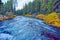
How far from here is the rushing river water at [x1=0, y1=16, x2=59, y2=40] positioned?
3885 millimetres

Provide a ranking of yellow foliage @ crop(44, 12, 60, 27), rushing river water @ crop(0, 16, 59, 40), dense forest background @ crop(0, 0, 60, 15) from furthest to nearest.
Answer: dense forest background @ crop(0, 0, 60, 15) < yellow foliage @ crop(44, 12, 60, 27) < rushing river water @ crop(0, 16, 59, 40)

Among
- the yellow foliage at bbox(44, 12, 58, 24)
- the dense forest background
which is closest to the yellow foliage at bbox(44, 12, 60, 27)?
the yellow foliage at bbox(44, 12, 58, 24)

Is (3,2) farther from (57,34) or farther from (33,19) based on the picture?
(57,34)

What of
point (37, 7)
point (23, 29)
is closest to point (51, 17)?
point (37, 7)

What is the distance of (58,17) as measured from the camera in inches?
164

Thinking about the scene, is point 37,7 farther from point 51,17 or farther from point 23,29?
point 23,29

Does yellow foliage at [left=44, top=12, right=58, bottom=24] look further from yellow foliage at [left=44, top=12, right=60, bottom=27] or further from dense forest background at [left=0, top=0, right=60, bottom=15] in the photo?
dense forest background at [left=0, top=0, right=60, bottom=15]

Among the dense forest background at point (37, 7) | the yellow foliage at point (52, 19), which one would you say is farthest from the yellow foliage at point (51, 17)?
the dense forest background at point (37, 7)

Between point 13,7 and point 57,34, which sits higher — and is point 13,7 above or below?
above

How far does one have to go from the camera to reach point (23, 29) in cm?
403

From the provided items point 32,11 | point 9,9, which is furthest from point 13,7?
point 32,11

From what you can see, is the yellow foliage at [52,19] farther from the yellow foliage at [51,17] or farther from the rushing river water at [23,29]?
the rushing river water at [23,29]

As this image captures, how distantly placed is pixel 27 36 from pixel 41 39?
0.37 meters

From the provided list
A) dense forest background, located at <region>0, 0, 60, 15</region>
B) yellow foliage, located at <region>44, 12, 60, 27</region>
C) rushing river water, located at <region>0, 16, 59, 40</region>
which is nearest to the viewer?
rushing river water, located at <region>0, 16, 59, 40</region>
